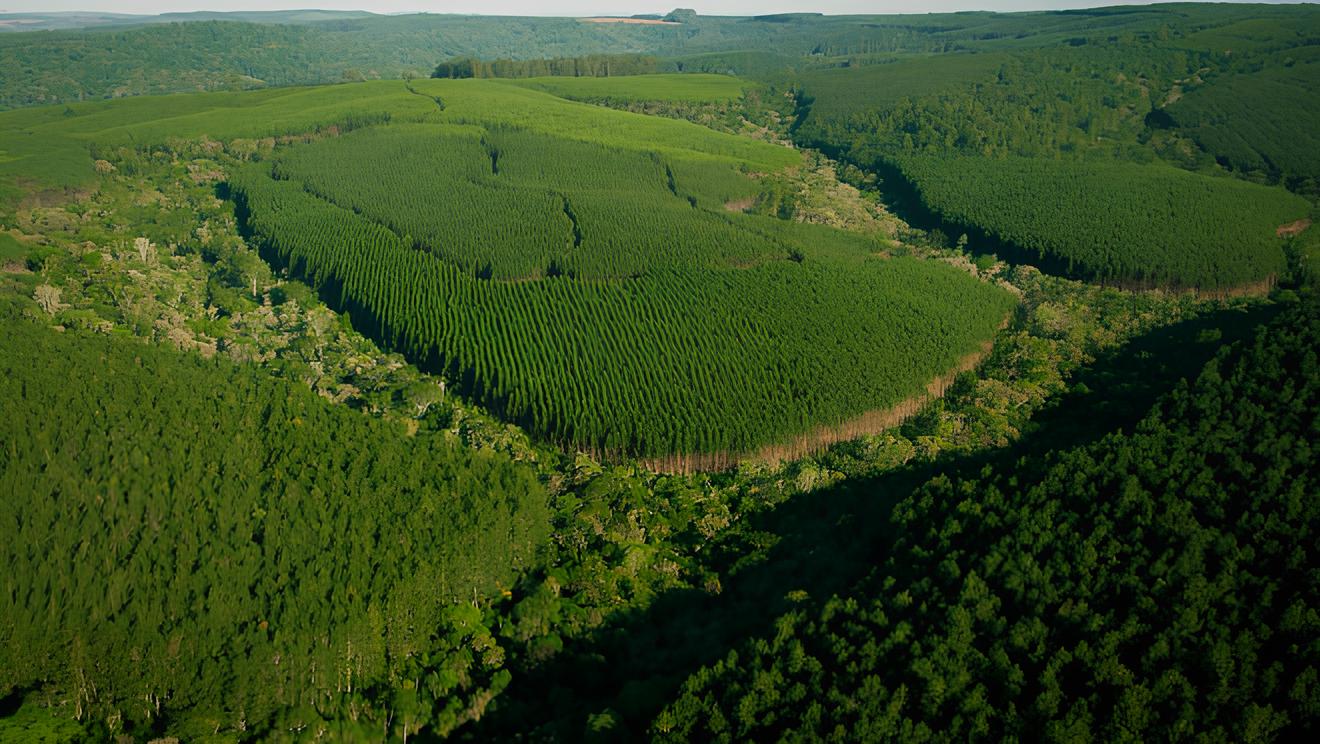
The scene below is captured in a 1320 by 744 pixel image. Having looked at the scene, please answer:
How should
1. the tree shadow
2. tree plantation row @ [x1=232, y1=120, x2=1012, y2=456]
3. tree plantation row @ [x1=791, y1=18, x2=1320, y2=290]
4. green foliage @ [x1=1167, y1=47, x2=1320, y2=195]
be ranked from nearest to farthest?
the tree shadow
tree plantation row @ [x1=232, y1=120, x2=1012, y2=456]
tree plantation row @ [x1=791, y1=18, x2=1320, y2=290]
green foliage @ [x1=1167, y1=47, x2=1320, y2=195]

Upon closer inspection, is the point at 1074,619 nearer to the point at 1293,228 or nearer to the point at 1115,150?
the point at 1293,228

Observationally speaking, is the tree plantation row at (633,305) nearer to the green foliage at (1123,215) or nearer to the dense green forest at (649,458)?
the dense green forest at (649,458)

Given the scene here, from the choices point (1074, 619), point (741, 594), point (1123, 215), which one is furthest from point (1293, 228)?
point (741, 594)

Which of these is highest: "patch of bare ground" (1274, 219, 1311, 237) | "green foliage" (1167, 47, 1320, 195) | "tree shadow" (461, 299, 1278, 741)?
"green foliage" (1167, 47, 1320, 195)

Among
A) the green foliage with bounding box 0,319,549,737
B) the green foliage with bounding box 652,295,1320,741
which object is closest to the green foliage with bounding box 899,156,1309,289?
the green foliage with bounding box 652,295,1320,741

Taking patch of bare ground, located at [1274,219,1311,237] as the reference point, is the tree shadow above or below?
below

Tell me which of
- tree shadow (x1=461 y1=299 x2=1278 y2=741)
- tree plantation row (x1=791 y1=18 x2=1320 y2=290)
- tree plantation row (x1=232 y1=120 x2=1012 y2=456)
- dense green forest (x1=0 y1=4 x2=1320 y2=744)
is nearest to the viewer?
dense green forest (x1=0 y1=4 x2=1320 y2=744)

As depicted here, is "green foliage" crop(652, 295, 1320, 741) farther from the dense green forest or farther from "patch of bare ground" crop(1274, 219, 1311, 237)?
"patch of bare ground" crop(1274, 219, 1311, 237)
